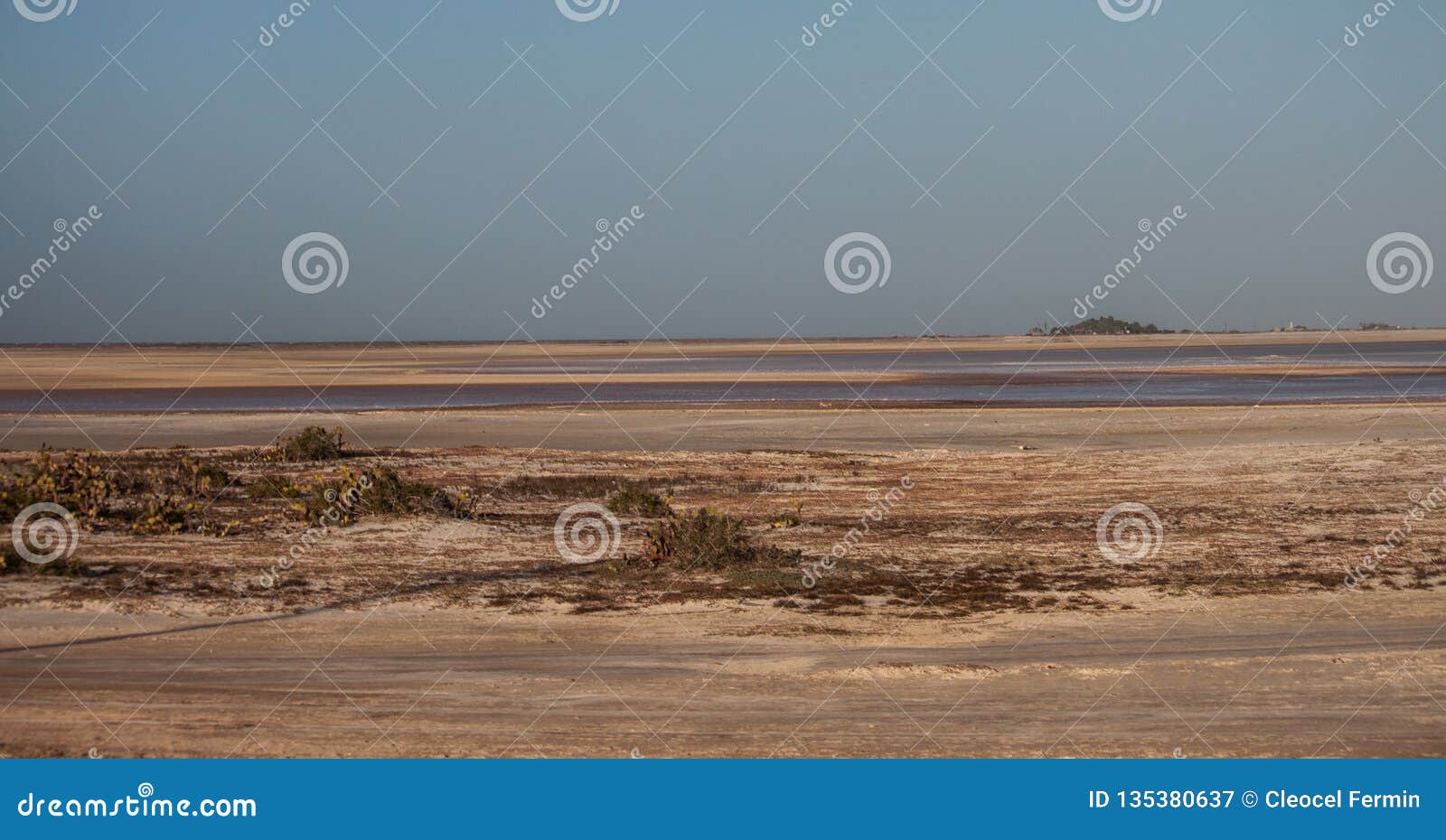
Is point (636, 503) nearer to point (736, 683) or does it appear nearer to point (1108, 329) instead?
point (736, 683)

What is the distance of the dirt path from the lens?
804 cm

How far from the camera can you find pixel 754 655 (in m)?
10.3

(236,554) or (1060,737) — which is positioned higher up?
(236,554)

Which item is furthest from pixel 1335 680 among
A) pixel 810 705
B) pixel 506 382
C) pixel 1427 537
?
pixel 506 382

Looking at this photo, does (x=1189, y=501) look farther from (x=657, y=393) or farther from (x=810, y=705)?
(x=657, y=393)

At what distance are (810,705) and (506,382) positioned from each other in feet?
175
